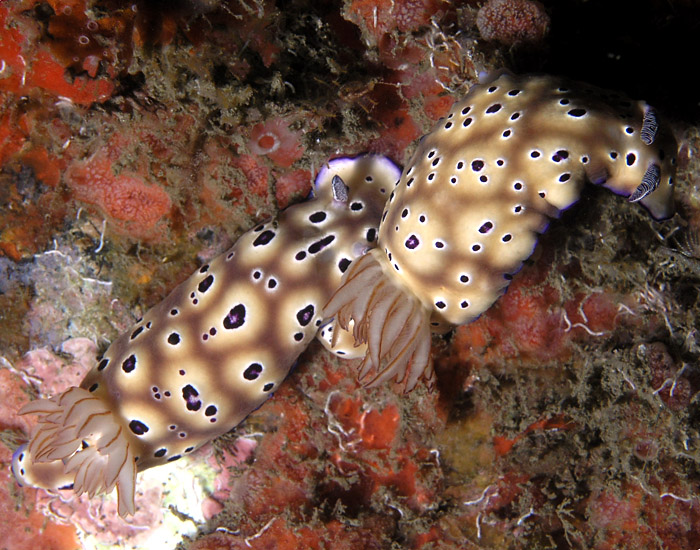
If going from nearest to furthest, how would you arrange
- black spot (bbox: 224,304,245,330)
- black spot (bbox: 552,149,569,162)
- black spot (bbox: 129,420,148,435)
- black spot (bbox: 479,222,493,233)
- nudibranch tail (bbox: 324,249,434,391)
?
black spot (bbox: 552,149,569,162)
black spot (bbox: 479,222,493,233)
nudibranch tail (bbox: 324,249,434,391)
black spot (bbox: 224,304,245,330)
black spot (bbox: 129,420,148,435)

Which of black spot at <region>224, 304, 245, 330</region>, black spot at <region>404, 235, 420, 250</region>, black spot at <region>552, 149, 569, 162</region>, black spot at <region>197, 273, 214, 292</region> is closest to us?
black spot at <region>552, 149, 569, 162</region>

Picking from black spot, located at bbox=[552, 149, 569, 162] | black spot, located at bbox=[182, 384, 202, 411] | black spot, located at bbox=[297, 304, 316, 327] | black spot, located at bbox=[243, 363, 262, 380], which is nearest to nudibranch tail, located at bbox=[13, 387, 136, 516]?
black spot, located at bbox=[182, 384, 202, 411]

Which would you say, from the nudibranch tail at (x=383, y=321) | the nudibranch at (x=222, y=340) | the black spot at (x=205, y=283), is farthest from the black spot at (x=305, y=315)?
the black spot at (x=205, y=283)

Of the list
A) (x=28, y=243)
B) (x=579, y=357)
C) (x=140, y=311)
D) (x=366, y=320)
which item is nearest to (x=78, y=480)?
(x=140, y=311)

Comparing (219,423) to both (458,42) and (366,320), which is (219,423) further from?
(458,42)

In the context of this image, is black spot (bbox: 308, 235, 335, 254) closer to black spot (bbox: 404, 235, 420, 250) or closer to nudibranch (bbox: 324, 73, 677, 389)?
nudibranch (bbox: 324, 73, 677, 389)
